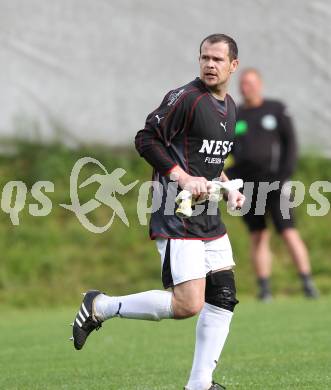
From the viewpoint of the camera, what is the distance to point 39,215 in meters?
12.8

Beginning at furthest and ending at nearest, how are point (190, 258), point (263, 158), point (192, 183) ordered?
point (263, 158) → point (190, 258) → point (192, 183)

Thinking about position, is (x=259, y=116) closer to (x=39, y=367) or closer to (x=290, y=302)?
(x=290, y=302)

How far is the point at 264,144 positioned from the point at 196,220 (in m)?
5.89

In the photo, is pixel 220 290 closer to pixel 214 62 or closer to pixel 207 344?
pixel 207 344

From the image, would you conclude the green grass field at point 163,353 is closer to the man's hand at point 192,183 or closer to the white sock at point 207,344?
the white sock at point 207,344

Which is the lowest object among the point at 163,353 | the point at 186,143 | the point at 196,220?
the point at 163,353

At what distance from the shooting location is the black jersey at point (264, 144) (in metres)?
11.1

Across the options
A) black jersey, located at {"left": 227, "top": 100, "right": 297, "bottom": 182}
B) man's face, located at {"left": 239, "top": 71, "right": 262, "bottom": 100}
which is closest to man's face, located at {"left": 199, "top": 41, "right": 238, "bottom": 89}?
man's face, located at {"left": 239, "top": 71, "right": 262, "bottom": 100}

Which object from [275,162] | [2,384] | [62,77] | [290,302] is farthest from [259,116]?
[2,384]

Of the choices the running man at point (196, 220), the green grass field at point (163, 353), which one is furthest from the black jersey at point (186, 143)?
the green grass field at point (163, 353)

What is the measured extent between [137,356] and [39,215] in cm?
591

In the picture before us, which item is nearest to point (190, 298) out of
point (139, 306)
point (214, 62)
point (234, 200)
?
point (139, 306)

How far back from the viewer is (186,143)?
212 inches

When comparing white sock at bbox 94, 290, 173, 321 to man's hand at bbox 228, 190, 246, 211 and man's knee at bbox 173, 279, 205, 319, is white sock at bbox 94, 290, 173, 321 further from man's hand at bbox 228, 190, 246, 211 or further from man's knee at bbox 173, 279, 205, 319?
man's hand at bbox 228, 190, 246, 211
